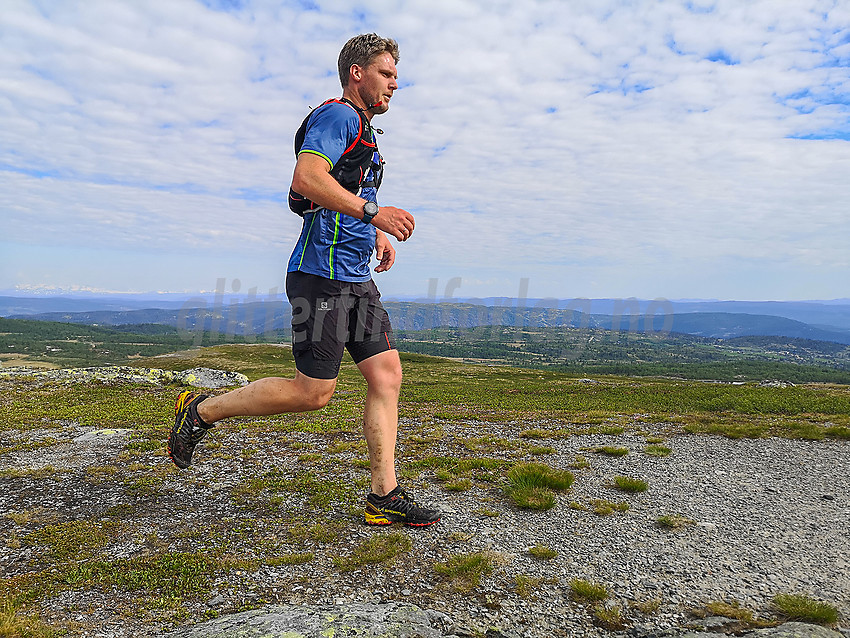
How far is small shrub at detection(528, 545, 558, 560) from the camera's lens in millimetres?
4879

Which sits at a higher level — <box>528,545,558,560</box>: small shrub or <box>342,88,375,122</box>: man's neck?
<box>342,88,375,122</box>: man's neck

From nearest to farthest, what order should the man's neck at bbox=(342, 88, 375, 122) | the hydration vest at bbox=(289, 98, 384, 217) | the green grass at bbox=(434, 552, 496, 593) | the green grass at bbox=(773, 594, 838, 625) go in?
the green grass at bbox=(773, 594, 838, 625), the green grass at bbox=(434, 552, 496, 593), the hydration vest at bbox=(289, 98, 384, 217), the man's neck at bbox=(342, 88, 375, 122)

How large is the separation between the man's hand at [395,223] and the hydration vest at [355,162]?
73 centimetres

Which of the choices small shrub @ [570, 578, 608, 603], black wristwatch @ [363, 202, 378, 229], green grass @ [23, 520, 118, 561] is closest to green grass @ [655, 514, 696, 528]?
small shrub @ [570, 578, 608, 603]

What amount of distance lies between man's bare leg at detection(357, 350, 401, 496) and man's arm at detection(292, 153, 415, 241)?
5.38 ft

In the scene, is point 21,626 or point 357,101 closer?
point 21,626

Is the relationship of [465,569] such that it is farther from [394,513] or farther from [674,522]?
[674,522]

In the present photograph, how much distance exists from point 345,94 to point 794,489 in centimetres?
835

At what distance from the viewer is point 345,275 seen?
5109 millimetres

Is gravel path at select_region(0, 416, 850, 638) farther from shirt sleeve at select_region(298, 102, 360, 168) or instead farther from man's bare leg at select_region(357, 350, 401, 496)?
shirt sleeve at select_region(298, 102, 360, 168)

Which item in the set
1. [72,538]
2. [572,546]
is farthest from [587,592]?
[72,538]

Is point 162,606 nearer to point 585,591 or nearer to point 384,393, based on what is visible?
point 384,393

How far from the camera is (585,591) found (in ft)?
13.7

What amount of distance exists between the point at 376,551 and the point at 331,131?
13.3 ft
